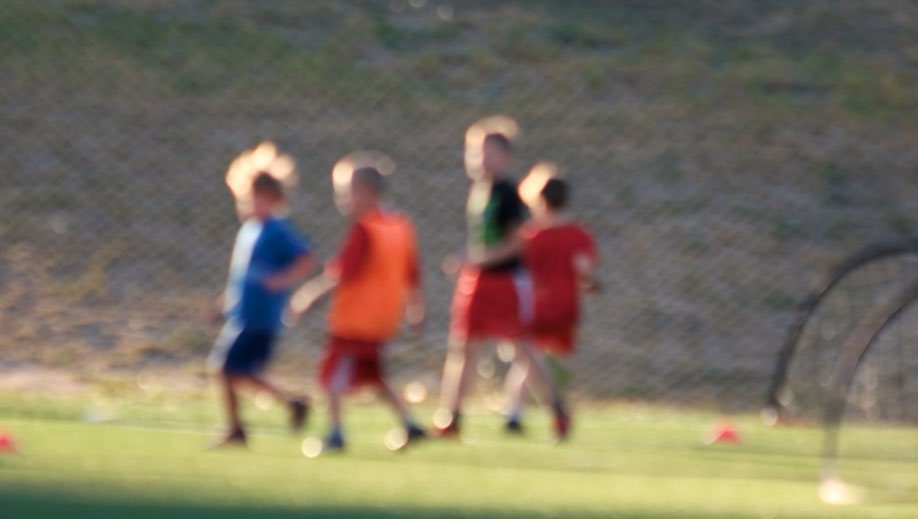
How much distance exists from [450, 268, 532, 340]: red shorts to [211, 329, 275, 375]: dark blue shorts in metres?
1.26

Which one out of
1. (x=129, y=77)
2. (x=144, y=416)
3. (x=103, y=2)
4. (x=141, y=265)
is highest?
(x=103, y=2)

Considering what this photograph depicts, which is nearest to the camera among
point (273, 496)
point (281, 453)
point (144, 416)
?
point (273, 496)

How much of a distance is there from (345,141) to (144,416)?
22.4 feet

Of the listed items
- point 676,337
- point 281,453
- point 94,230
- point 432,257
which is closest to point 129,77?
point 94,230

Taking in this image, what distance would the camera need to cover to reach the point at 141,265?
14484 mm

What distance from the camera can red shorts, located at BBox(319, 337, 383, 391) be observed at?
25.1 ft

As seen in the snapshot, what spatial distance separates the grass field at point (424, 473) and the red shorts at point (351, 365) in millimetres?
321

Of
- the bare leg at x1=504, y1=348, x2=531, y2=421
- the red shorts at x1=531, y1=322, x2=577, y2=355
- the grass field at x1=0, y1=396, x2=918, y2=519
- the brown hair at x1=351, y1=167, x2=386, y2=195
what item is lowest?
the grass field at x1=0, y1=396, x2=918, y2=519

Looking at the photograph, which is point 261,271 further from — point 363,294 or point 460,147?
point 460,147

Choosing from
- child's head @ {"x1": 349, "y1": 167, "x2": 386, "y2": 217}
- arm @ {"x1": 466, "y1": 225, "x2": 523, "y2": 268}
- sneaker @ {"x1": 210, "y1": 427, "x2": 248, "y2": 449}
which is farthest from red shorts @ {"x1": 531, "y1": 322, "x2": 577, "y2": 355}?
sneaker @ {"x1": 210, "y1": 427, "x2": 248, "y2": 449}

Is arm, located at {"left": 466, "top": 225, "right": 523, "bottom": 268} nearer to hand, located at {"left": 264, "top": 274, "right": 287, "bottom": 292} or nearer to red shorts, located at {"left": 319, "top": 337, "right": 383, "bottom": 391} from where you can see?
red shorts, located at {"left": 319, "top": 337, "right": 383, "bottom": 391}

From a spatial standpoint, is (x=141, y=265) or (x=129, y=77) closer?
(x=141, y=265)

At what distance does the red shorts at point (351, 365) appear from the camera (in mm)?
7652

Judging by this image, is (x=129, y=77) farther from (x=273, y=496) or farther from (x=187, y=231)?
(x=273, y=496)
